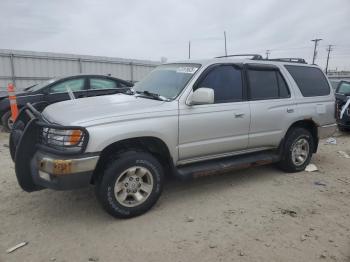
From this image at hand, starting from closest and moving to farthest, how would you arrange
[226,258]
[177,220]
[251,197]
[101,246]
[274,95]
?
[226,258], [101,246], [177,220], [251,197], [274,95]

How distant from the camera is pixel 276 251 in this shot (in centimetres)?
311

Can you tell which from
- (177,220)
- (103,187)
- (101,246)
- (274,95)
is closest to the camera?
(101,246)

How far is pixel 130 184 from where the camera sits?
3.73 m

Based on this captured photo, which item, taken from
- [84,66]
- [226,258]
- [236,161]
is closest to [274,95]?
[236,161]

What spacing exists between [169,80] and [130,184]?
159 centimetres

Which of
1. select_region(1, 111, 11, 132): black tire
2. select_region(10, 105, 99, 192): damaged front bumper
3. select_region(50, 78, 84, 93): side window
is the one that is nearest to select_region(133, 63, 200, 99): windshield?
select_region(10, 105, 99, 192): damaged front bumper

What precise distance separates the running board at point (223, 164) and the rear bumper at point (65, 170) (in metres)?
1.14

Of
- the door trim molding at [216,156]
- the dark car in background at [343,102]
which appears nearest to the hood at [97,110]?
the door trim molding at [216,156]

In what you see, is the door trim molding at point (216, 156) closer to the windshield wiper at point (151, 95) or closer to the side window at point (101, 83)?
the windshield wiper at point (151, 95)

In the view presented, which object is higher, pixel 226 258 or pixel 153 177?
pixel 153 177

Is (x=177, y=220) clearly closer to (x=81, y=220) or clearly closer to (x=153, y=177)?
(x=153, y=177)

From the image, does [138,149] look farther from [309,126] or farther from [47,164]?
[309,126]

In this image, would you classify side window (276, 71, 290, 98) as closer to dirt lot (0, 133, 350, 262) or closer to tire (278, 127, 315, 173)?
tire (278, 127, 315, 173)

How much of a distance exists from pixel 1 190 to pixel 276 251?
3779 millimetres
